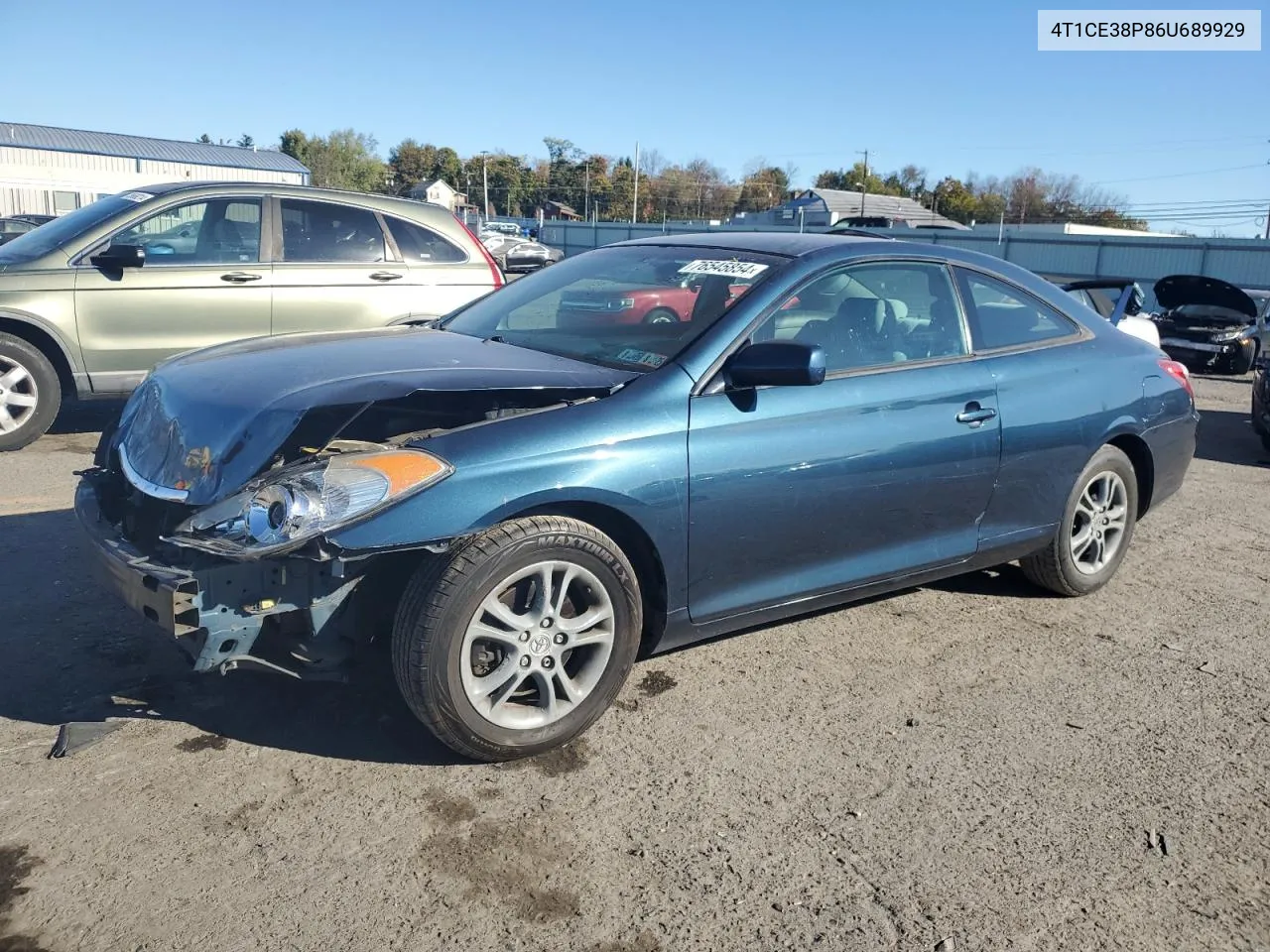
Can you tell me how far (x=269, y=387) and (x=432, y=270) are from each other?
4.80 m

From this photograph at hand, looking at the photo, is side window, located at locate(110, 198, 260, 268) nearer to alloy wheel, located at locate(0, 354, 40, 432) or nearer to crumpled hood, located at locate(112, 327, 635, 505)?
alloy wheel, located at locate(0, 354, 40, 432)

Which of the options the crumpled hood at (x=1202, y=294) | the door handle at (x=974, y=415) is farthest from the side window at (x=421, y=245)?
the crumpled hood at (x=1202, y=294)

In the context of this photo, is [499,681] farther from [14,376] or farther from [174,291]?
[14,376]

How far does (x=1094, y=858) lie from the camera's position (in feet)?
9.67

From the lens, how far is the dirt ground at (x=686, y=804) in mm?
2598

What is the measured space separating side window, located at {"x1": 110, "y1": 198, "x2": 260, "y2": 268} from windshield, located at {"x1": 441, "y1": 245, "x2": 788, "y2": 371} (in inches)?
133

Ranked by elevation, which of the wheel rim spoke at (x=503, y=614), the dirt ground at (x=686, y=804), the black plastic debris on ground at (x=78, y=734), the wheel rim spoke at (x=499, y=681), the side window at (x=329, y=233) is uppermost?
the side window at (x=329, y=233)

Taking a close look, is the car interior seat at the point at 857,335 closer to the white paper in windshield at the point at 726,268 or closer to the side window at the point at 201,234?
the white paper in windshield at the point at 726,268

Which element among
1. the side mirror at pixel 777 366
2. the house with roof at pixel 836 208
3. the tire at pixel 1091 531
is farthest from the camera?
the house with roof at pixel 836 208

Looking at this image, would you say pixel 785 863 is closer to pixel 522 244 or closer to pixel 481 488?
pixel 481 488

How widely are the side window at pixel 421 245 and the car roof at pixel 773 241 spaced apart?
362 cm

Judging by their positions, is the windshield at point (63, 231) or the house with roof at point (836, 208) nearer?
the windshield at point (63, 231)

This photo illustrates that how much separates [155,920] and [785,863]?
1.61 metres

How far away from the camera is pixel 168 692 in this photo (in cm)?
364
